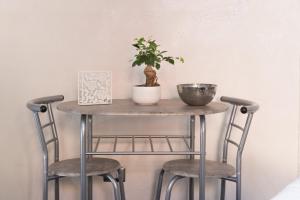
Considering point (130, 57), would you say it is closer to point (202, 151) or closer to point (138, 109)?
point (138, 109)

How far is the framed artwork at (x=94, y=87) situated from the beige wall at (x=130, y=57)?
0.30 m

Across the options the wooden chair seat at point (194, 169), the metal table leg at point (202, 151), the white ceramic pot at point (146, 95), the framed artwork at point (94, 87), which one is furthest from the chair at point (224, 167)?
the framed artwork at point (94, 87)

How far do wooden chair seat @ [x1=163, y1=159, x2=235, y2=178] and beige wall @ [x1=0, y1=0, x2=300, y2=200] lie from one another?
0.82ft

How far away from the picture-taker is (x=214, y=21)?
6.50 feet

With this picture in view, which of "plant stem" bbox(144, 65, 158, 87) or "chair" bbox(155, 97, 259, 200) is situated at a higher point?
"plant stem" bbox(144, 65, 158, 87)

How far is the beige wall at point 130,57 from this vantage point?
1.96m

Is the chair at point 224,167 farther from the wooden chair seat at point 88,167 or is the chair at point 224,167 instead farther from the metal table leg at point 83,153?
the metal table leg at point 83,153

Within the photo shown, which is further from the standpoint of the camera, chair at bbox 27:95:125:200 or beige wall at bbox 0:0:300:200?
beige wall at bbox 0:0:300:200

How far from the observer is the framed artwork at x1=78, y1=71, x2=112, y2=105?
5.41 feet

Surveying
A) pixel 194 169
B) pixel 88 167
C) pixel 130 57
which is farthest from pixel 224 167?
pixel 130 57

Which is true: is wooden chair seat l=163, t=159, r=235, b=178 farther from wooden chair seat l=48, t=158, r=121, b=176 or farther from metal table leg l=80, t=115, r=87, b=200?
metal table leg l=80, t=115, r=87, b=200

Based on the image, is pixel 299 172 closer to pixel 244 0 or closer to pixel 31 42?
pixel 244 0

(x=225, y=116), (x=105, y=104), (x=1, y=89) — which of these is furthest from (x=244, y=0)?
(x=1, y=89)

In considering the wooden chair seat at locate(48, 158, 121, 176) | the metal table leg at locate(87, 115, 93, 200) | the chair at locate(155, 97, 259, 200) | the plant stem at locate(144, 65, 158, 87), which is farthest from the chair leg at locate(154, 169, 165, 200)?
the plant stem at locate(144, 65, 158, 87)
